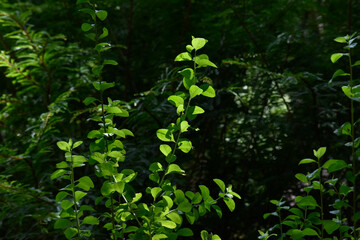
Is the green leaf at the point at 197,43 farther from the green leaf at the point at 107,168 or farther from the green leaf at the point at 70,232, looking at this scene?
the green leaf at the point at 70,232

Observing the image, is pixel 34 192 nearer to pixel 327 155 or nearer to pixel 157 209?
pixel 157 209

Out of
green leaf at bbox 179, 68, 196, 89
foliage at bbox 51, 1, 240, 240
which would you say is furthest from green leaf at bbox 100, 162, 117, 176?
green leaf at bbox 179, 68, 196, 89

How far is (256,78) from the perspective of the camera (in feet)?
6.78

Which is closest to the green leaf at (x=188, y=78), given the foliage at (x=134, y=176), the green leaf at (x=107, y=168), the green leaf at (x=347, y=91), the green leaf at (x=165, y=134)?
the foliage at (x=134, y=176)

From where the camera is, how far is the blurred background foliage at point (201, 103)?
179 cm

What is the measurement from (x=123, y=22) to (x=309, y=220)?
181 cm

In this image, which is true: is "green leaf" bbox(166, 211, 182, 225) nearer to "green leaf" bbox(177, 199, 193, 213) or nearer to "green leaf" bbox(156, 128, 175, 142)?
"green leaf" bbox(177, 199, 193, 213)

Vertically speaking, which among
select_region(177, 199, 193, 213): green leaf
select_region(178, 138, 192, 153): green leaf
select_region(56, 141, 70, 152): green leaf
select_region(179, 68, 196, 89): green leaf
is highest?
select_region(179, 68, 196, 89): green leaf

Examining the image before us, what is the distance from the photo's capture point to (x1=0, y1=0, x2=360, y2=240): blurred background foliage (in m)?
1.79

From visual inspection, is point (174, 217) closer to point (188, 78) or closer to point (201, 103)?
point (188, 78)

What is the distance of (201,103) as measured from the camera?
5.75 feet

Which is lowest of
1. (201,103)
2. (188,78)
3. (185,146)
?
(201,103)

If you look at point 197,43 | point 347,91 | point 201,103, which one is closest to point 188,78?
point 197,43

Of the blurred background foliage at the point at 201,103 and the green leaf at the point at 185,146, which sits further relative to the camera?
the blurred background foliage at the point at 201,103
